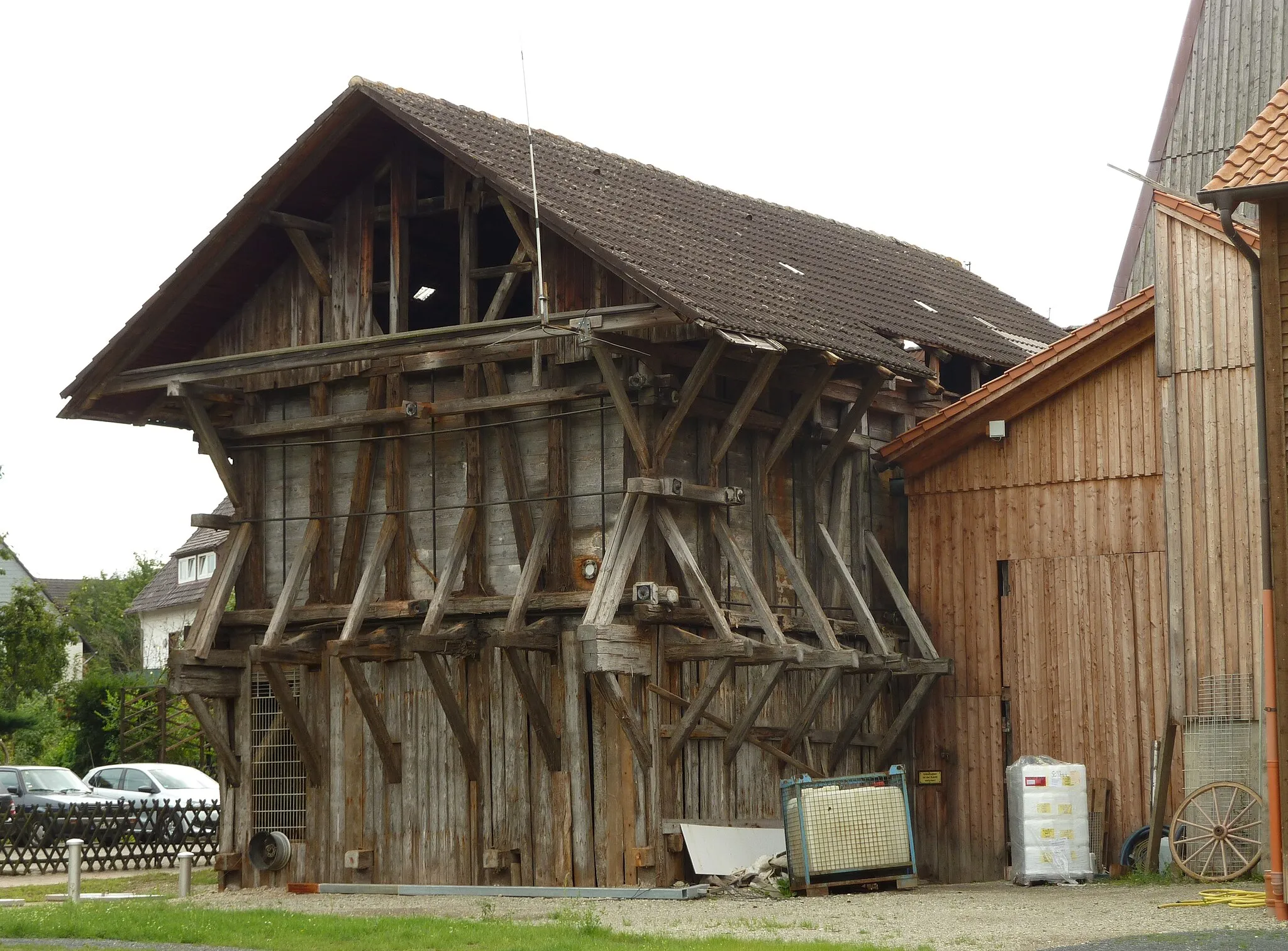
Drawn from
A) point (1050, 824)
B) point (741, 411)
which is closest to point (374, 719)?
point (741, 411)

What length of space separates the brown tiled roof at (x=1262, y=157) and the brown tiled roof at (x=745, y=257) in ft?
16.1

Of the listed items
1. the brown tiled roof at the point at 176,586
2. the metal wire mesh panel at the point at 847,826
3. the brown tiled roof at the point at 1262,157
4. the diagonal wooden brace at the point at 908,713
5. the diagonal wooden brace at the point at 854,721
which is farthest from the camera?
the brown tiled roof at the point at 176,586

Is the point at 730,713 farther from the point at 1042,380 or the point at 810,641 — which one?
the point at 1042,380

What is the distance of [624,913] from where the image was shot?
655 inches

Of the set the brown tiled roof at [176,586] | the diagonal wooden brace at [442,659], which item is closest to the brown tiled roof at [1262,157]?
the diagonal wooden brace at [442,659]

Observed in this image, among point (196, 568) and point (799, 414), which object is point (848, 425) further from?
point (196, 568)

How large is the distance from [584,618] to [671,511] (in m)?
1.87

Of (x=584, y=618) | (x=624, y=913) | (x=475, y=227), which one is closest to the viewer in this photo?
(x=624, y=913)

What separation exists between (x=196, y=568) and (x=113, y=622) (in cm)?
1717

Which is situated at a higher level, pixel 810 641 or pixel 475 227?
pixel 475 227

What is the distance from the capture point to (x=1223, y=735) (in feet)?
62.0

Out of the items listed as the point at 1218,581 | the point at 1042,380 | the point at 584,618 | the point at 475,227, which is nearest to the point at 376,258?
the point at 475,227

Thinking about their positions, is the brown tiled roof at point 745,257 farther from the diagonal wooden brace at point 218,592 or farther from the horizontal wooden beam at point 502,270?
the diagonal wooden brace at point 218,592

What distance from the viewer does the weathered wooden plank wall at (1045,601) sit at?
21.2 m
